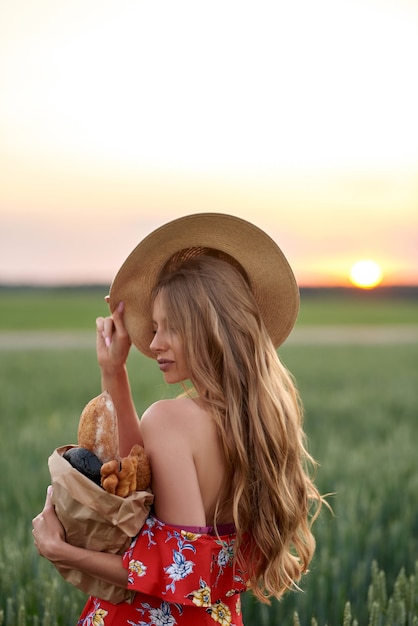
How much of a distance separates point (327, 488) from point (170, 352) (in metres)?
3.30

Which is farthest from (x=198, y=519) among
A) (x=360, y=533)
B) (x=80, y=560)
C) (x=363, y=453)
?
(x=363, y=453)

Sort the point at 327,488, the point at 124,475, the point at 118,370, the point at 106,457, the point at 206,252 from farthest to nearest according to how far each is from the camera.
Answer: the point at 327,488, the point at 206,252, the point at 118,370, the point at 106,457, the point at 124,475

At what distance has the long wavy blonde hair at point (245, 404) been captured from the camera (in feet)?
6.01

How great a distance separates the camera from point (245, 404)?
188cm

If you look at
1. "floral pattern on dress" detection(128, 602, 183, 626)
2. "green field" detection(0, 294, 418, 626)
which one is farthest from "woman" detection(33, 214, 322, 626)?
"green field" detection(0, 294, 418, 626)

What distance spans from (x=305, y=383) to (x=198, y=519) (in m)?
10.8

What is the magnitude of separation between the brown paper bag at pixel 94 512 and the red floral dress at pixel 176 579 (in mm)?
41

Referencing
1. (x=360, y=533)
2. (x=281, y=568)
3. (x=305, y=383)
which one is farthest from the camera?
(x=305, y=383)

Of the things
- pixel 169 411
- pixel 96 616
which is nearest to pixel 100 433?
pixel 169 411

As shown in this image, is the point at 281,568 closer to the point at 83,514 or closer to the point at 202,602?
the point at 202,602

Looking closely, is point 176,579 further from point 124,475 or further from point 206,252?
point 206,252

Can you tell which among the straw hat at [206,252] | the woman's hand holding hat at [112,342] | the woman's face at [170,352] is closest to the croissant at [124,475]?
the woman's face at [170,352]

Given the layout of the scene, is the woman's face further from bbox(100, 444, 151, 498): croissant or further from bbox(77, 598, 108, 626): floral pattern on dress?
bbox(77, 598, 108, 626): floral pattern on dress

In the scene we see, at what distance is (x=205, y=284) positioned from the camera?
1.90 metres
